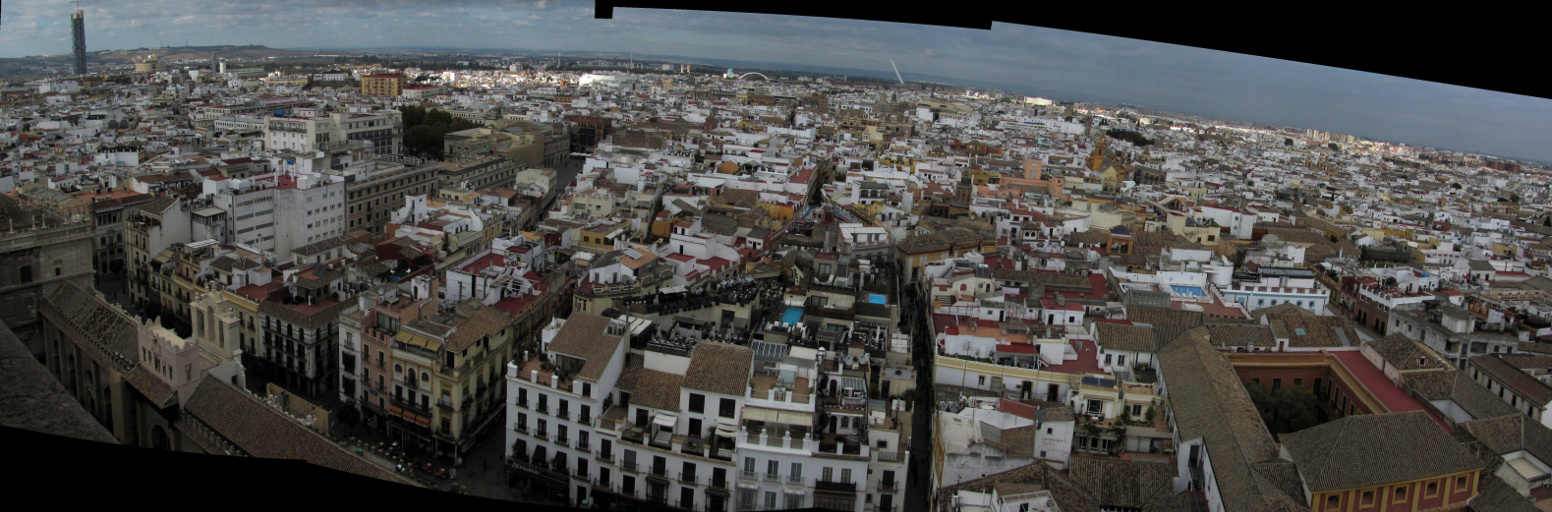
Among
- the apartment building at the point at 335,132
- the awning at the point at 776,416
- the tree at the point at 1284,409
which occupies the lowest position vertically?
the tree at the point at 1284,409

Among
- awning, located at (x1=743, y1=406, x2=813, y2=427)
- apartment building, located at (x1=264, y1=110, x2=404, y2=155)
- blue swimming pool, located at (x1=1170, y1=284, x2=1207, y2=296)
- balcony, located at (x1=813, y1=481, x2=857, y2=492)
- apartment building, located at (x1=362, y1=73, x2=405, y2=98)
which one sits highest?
apartment building, located at (x1=362, y1=73, x2=405, y2=98)

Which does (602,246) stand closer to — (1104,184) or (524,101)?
(1104,184)

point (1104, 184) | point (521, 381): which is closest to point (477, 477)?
point (521, 381)

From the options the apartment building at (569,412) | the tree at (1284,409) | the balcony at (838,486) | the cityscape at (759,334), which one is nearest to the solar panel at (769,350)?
the cityscape at (759,334)

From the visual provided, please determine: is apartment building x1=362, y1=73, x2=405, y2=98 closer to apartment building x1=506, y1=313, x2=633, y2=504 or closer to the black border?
apartment building x1=506, y1=313, x2=633, y2=504

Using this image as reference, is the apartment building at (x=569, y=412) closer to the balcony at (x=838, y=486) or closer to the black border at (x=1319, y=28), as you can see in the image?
the balcony at (x=838, y=486)

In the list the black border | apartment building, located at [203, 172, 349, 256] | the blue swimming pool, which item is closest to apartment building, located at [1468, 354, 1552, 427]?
the blue swimming pool

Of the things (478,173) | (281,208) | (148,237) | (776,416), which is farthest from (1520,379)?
(478,173)

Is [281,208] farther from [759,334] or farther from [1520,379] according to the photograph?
[1520,379]
